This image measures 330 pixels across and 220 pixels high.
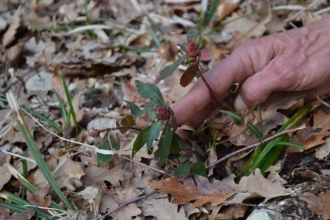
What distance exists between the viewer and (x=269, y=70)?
208 cm

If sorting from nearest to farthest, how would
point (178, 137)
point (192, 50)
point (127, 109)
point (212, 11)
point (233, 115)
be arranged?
1. point (192, 50)
2. point (178, 137)
3. point (233, 115)
4. point (127, 109)
5. point (212, 11)

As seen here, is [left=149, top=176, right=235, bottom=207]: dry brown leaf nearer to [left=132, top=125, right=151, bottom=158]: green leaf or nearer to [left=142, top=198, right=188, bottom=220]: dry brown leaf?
[left=142, top=198, right=188, bottom=220]: dry brown leaf

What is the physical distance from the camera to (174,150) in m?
2.03

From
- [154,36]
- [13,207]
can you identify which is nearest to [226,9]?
[154,36]

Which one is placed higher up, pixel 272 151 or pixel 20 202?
pixel 20 202

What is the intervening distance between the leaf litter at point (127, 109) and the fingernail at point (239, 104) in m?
0.04

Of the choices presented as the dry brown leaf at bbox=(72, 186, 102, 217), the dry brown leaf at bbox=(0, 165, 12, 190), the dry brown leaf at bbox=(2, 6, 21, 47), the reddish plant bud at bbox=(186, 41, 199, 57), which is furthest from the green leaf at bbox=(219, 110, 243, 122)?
the dry brown leaf at bbox=(2, 6, 21, 47)

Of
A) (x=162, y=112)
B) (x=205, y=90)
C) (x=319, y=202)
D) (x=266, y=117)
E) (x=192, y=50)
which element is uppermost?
(x=192, y=50)

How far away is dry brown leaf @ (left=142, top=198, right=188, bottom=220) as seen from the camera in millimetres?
1930

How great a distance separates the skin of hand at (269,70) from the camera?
2.07m

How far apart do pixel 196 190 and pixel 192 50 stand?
1.93 ft

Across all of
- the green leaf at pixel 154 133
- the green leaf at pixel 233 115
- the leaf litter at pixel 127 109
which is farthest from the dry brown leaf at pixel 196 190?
the green leaf at pixel 233 115

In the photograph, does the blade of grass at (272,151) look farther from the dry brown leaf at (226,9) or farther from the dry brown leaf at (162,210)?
the dry brown leaf at (226,9)

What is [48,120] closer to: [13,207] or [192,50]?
[13,207]
